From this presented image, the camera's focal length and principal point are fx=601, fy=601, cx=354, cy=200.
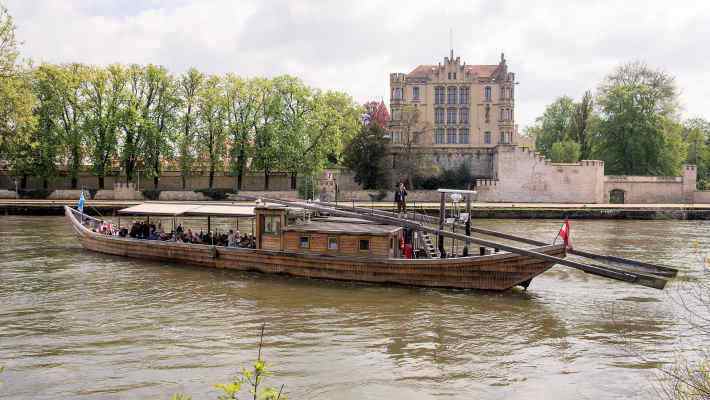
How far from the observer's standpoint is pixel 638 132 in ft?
230

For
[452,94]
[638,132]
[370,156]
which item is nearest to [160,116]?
[370,156]

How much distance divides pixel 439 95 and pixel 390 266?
194ft

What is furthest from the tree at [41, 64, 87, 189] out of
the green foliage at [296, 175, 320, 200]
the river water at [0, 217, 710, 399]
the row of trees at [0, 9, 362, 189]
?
the river water at [0, 217, 710, 399]

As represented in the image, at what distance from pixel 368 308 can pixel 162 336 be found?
20.3 ft

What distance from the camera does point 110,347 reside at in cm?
1446

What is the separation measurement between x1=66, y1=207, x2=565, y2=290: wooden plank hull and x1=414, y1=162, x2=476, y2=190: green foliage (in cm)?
4809

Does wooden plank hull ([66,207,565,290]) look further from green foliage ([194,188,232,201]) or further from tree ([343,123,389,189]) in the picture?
tree ([343,123,389,189])

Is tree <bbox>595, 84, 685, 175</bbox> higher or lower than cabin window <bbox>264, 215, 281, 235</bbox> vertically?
higher

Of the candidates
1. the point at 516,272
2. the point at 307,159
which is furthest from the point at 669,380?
the point at 307,159

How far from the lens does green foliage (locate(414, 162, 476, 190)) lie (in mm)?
71250

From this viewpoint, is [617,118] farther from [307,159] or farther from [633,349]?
[633,349]

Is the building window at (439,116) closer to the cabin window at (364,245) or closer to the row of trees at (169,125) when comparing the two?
the row of trees at (169,125)

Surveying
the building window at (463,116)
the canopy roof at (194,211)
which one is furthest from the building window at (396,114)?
the canopy roof at (194,211)

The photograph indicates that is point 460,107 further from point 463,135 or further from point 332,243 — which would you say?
point 332,243
